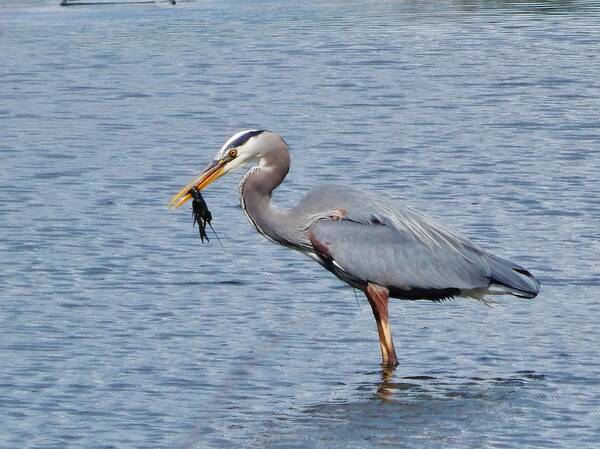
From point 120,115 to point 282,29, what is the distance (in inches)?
411

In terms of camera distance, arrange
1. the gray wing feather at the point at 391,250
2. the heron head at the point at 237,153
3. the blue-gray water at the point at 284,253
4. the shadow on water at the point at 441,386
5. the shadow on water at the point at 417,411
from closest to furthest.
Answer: the shadow on water at the point at 417,411 → the blue-gray water at the point at 284,253 → the shadow on water at the point at 441,386 → the gray wing feather at the point at 391,250 → the heron head at the point at 237,153

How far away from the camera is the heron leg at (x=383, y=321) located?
984 cm

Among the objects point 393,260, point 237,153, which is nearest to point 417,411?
point 393,260

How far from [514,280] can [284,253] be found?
3300mm

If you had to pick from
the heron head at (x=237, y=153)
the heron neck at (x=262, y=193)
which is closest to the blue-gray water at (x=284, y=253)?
the heron neck at (x=262, y=193)

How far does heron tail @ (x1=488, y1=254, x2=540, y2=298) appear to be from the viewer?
32.6 ft

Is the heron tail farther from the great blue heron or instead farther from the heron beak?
the heron beak

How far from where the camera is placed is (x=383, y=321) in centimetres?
989

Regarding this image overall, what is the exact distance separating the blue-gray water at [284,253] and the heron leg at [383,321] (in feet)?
0.30

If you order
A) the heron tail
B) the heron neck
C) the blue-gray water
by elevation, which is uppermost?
the heron neck

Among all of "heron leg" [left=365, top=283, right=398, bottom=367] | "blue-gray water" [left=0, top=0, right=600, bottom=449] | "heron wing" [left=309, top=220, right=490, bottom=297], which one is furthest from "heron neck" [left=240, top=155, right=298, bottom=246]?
"blue-gray water" [left=0, top=0, right=600, bottom=449]

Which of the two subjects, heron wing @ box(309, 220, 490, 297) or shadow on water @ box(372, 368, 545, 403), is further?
heron wing @ box(309, 220, 490, 297)

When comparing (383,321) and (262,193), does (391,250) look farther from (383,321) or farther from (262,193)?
(262,193)

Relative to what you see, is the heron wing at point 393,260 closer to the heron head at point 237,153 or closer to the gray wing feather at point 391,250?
the gray wing feather at point 391,250
